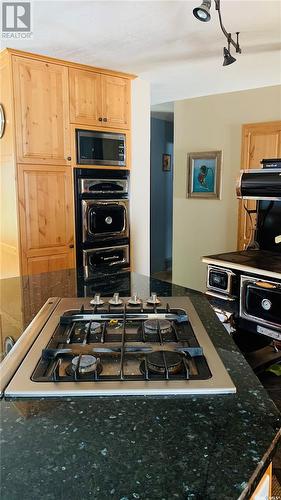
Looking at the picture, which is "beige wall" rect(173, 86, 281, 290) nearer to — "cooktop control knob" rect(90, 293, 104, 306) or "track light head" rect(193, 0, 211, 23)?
"track light head" rect(193, 0, 211, 23)

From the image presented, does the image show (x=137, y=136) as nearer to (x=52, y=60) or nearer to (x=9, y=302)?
(x=52, y=60)

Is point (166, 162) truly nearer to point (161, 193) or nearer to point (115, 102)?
point (161, 193)

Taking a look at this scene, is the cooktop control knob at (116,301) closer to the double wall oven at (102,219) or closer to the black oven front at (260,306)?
the black oven front at (260,306)

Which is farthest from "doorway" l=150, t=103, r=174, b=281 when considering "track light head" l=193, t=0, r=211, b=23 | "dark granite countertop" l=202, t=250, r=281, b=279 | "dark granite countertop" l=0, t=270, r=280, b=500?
"dark granite countertop" l=0, t=270, r=280, b=500

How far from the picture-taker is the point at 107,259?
3.55m

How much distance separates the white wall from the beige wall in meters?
1.19

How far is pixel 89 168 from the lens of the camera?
340cm

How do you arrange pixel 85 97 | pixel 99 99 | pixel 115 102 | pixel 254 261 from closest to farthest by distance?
pixel 254 261 → pixel 85 97 → pixel 99 99 → pixel 115 102

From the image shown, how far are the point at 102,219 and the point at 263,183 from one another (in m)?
1.46

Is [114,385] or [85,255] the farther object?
[85,255]

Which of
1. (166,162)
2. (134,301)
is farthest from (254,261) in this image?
(166,162)

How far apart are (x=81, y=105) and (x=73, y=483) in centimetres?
317

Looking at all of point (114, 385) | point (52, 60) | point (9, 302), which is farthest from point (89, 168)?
point (114, 385)

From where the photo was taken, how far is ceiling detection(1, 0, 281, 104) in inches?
85.5
